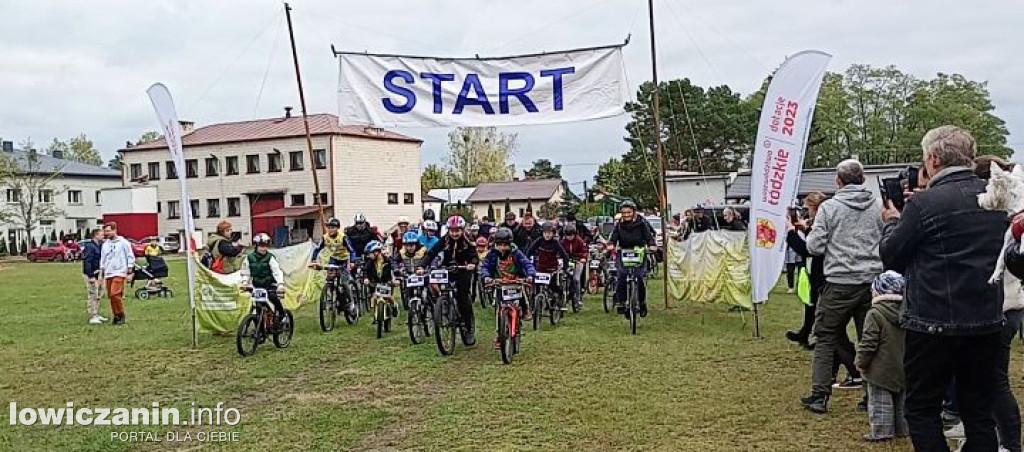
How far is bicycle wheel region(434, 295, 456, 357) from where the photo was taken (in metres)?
10.3

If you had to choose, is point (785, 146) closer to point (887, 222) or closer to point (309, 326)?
point (887, 222)

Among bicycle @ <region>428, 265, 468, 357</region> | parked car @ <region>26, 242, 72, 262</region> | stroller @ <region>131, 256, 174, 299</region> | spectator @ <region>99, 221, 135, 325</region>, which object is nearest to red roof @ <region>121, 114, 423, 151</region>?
parked car @ <region>26, 242, 72, 262</region>

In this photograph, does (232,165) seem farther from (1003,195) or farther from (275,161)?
(1003,195)

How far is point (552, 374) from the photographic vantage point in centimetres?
902

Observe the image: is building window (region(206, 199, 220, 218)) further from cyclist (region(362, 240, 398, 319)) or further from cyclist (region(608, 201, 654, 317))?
cyclist (region(608, 201, 654, 317))

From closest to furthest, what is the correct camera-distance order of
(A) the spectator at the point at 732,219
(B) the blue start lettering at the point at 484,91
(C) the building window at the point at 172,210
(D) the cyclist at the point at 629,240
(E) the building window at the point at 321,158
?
1. (B) the blue start lettering at the point at 484,91
2. (D) the cyclist at the point at 629,240
3. (A) the spectator at the point at 732,219
4. (E) the building window at the point at 321,158
5. (C) the building window at the point at 172,210

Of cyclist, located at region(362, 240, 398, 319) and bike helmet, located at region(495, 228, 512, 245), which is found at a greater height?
bike helmet, located at region(495, 228, 512, 245)

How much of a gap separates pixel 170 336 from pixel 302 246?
4.26 meters

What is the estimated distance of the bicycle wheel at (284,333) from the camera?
36.9ft

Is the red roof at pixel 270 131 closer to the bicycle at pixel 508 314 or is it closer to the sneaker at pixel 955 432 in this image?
the bicycle at pixel 508 314

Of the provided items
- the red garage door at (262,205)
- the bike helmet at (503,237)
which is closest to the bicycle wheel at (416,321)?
the bike helmet at (503,237)

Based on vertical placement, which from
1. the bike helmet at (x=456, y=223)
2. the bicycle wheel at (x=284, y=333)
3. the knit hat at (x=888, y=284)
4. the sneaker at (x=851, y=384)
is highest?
the bike helmet at (x=456, y=223)

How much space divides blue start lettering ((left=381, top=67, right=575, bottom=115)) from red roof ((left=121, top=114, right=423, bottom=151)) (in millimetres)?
43113

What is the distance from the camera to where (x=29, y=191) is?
6128 centimetres
